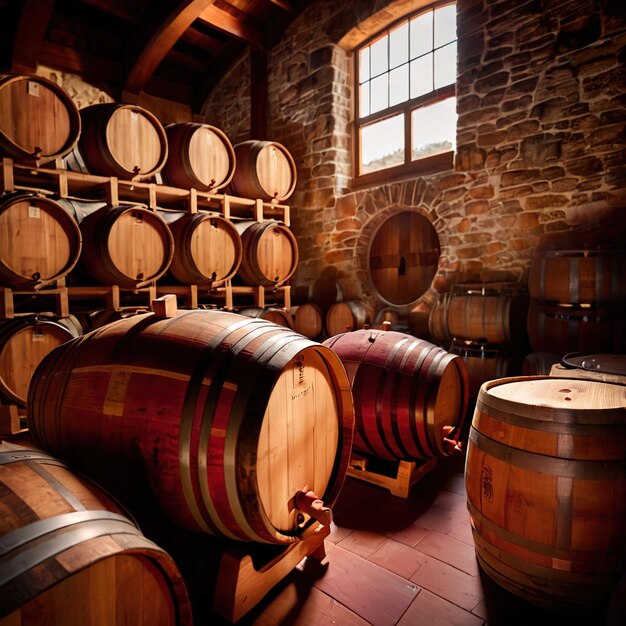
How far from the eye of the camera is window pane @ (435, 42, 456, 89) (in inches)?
203

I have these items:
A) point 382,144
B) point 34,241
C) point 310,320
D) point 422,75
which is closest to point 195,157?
point 34,241

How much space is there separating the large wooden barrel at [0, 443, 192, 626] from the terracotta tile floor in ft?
2.55

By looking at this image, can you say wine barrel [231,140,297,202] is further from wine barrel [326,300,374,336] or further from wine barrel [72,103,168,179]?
wine barrel [326,300,374,336]

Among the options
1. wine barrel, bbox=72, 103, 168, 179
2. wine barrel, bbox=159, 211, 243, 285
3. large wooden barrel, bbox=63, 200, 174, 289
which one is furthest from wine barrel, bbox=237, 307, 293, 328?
wine barrel, bbox=72, 103, 168, 179

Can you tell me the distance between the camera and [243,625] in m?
1.57

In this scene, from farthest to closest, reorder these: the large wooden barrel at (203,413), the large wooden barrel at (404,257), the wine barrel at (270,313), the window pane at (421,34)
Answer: the large wooden barrel at (404,257)
the window pane at (421,34)
the wine barrel at (270,313)
the large wooden barrel at (203,413)

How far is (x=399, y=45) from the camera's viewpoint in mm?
5672

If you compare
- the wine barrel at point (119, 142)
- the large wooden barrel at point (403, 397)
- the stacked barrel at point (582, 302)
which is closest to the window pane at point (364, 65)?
the wine barrel at point (119, 142)

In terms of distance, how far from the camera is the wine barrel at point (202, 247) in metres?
4.26

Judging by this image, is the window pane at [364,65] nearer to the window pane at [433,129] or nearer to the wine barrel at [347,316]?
the window pane at [433,129]

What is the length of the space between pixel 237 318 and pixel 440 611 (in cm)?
A: 142

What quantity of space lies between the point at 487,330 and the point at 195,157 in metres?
3.48

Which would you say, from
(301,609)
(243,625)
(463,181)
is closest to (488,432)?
(301,609)

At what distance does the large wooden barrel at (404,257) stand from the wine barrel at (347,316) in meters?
0.43
